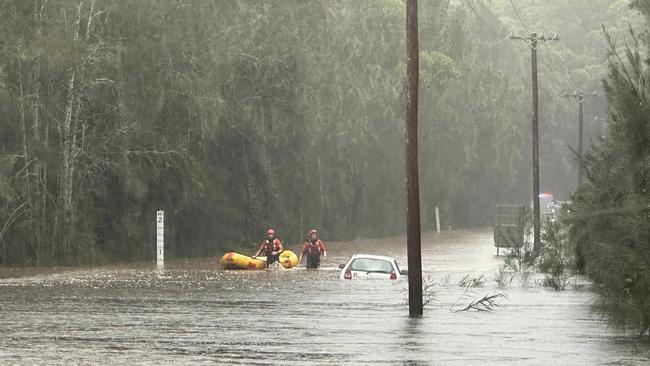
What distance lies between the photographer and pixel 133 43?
172 feet

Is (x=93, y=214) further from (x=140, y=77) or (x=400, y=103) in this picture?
(x=400, y=103)

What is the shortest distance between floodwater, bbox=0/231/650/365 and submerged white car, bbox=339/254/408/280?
22.9 inches

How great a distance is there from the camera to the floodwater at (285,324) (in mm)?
21047

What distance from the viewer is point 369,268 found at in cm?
4319

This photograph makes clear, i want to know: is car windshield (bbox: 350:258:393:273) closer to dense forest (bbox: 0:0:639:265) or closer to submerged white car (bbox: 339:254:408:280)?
submerged white car (bbox: 339:254:408:280)

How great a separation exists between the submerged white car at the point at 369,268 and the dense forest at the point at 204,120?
7.03 m

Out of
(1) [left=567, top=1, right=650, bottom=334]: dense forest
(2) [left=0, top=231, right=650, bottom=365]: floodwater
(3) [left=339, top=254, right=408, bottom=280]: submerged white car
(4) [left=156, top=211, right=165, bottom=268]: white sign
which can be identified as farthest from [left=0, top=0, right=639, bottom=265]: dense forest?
(1) [left=567, top=1, right=650, bottom=334]: dense forest

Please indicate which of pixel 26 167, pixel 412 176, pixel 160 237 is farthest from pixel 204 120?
pixel 412 176

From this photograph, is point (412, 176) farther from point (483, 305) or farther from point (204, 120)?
point (204, 120)

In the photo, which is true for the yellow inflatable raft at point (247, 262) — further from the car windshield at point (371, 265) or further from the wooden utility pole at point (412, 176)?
the wooden utility pole at point (412, 176)

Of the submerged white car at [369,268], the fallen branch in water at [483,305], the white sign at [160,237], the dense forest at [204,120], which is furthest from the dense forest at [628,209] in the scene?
the white sign at [160,237]

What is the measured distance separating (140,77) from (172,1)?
4.09 metres

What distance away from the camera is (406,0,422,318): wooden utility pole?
29422mm

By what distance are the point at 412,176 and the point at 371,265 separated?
14201 millimetres
